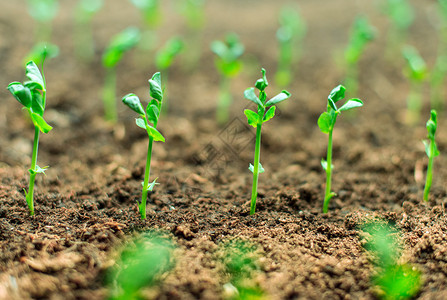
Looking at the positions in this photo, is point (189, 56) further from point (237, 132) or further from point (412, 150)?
point (412, 150)

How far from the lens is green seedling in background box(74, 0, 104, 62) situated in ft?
12.9

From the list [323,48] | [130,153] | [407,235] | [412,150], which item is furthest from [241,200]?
[323,48]

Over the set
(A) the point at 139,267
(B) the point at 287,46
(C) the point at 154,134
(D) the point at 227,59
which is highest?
(B) the point at 287,46

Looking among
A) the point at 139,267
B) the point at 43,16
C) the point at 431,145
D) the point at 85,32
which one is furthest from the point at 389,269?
the point at 85,32

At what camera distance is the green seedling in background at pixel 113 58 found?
2.69 meters

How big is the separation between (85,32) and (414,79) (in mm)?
3394

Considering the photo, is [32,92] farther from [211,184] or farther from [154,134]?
[211,184]

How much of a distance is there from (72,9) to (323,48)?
11.1 feet

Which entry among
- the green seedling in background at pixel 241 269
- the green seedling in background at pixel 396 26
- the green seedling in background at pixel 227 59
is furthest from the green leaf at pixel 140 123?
the green seedling in background at pixel 396 26

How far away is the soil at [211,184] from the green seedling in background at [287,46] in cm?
13

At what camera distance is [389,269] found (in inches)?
64.2

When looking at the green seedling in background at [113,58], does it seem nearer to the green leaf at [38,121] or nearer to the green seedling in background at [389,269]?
the green leaf at [38,121]

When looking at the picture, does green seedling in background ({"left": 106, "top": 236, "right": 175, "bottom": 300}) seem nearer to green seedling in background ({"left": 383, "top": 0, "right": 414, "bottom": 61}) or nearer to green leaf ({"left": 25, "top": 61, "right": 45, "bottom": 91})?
green leaf ({"left": 25, "top": 61, "right": 45, "bottom": 91})

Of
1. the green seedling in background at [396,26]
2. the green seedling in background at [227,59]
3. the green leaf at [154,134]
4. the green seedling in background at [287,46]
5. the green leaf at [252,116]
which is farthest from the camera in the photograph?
the green seedling in background at [396,26]
